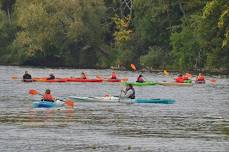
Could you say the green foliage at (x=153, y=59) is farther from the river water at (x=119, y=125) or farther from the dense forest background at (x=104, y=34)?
the river water at (x=119, y=125)

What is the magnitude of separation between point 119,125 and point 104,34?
6720 cm

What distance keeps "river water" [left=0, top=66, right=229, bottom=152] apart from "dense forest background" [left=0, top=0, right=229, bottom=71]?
33131 mm

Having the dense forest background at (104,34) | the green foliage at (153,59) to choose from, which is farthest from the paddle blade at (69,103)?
the green foliage at (153,59)

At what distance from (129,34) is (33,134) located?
2675 inches

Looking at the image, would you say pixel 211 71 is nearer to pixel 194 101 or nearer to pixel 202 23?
pixel 202 23

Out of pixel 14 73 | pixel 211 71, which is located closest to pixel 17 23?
pixel 14 73

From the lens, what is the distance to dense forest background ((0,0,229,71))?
3878 inches

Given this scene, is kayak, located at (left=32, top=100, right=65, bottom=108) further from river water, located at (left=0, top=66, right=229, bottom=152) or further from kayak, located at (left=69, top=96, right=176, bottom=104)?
kayak, located at (left=69, top=96, right=176, bottom=104)

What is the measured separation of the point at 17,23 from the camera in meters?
110

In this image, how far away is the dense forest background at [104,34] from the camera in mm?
98500

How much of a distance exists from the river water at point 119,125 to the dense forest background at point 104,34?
33131 mm

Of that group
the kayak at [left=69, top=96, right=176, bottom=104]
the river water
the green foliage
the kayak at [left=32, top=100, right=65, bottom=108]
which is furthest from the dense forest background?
the kayak at [left=32, top=100, right=65, bottom=108]

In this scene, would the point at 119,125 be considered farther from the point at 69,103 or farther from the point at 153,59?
the point at 153,59

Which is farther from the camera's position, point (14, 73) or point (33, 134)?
point (14, 73)
